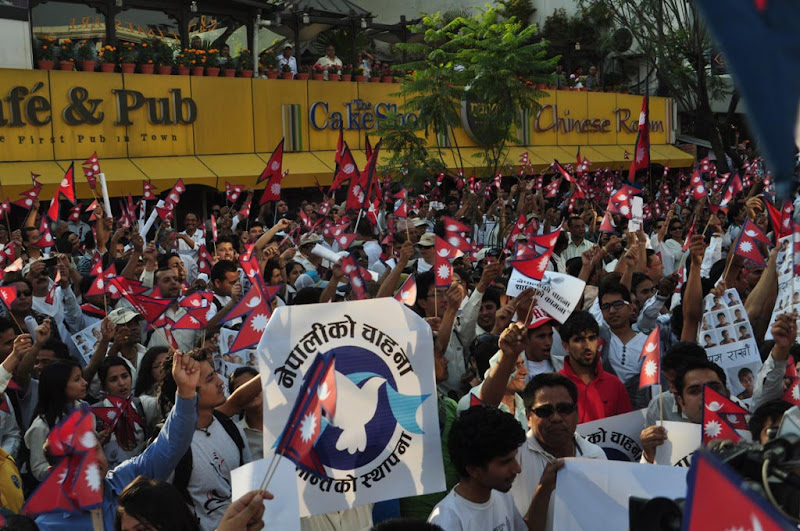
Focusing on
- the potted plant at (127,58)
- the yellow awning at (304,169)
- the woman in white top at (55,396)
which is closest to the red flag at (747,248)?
the woman in white top at (55,396)

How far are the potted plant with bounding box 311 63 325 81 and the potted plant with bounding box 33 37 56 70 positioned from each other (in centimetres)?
649

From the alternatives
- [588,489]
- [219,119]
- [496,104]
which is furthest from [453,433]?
[219,119]

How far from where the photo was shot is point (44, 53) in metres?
20.6

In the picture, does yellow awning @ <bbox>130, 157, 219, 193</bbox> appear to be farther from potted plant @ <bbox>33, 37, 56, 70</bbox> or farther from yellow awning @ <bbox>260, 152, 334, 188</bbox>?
potted plant @ <bbox>33, 37, 56, 70</bbox>

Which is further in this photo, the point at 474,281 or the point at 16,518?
the point at 474,281

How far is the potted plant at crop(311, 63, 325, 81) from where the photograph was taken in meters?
24.9

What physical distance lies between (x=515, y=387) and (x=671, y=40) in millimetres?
25601

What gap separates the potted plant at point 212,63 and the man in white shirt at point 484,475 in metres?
20.4

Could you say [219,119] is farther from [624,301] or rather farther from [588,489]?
[588,489]

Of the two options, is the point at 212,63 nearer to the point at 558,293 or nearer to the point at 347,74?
the point at 347,74

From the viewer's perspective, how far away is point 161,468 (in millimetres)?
3922

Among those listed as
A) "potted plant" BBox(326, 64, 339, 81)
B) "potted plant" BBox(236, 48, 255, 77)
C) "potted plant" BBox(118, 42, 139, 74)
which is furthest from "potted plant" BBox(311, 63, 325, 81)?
"potted plant" BBox(118, 42, 139, 74)

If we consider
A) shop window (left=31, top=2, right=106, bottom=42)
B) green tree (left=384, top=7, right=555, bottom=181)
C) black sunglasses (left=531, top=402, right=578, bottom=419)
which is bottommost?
black sunglasses (left=531, top=402, right=578, bottom=419)

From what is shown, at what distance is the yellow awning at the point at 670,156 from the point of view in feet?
107
